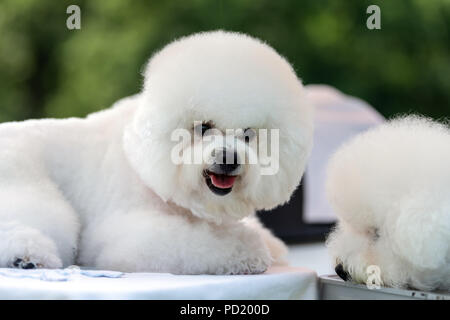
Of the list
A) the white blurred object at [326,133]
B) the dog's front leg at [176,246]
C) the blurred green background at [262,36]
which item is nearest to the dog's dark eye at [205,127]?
the dog's front leg at [176,246]

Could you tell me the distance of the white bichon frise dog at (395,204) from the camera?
1.20 meters

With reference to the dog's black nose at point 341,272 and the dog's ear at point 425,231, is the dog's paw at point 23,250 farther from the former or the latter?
the dog's ear at point 425,231

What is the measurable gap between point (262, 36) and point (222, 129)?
4142 mm

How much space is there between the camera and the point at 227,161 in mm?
1320

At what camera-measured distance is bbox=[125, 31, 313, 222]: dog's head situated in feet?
4.47

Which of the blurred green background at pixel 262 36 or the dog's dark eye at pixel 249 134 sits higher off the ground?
the blurred green background at pixel 262 36

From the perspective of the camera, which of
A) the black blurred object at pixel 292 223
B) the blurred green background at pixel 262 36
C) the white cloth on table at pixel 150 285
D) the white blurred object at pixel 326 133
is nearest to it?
the white cloth on table at pixel 150 285

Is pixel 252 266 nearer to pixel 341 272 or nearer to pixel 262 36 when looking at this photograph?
pixel 341 272

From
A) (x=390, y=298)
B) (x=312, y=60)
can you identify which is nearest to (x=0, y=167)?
(x=390, y=298)

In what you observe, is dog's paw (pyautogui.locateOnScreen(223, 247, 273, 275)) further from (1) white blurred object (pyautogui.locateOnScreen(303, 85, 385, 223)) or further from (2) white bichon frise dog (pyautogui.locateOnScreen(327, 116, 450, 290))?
(1) white blurred object (pyautogui.locateOnScreen(303, 85, 385, 223))

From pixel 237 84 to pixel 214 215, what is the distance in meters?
0.27

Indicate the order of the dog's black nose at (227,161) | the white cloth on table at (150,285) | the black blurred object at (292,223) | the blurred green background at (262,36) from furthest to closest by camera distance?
the blurred green background at (262,36), the black blurred object at (292,223), the dog's black nose at (227,161), the white cloth on table at (150,285)
